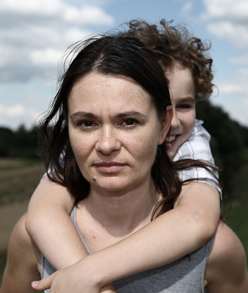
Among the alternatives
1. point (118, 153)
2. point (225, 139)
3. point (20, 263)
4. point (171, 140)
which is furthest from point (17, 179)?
point (118, 153)

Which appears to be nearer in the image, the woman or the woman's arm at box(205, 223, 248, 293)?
the woman

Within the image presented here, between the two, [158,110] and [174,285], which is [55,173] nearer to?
[158,110]

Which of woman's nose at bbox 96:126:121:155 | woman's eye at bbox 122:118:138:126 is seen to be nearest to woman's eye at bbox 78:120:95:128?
woman's nose at bbox 96:126:121:155

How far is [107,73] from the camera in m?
2.36

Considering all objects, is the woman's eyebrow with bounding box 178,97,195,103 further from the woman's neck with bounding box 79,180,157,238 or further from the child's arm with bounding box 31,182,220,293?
the child's arm with bounding box 31,182,220,293

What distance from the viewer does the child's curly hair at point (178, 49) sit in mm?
3420

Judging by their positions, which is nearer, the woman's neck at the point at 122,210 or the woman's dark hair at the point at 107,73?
the woman's dark hair at the point at 107,73

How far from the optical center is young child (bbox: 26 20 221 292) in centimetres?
226

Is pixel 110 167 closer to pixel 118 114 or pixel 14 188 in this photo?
pixel 118 114

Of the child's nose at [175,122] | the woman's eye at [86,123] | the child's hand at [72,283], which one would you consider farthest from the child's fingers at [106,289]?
the child's nose at [175,122]

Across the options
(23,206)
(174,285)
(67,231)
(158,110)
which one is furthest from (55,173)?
(23,206)

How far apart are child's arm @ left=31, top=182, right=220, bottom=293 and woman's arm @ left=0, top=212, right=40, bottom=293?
0.54 metres

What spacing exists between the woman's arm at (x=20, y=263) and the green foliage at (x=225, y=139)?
601 inches

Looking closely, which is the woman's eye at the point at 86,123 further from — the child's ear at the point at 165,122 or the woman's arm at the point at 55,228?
the woman's arm at the point at 55,228
